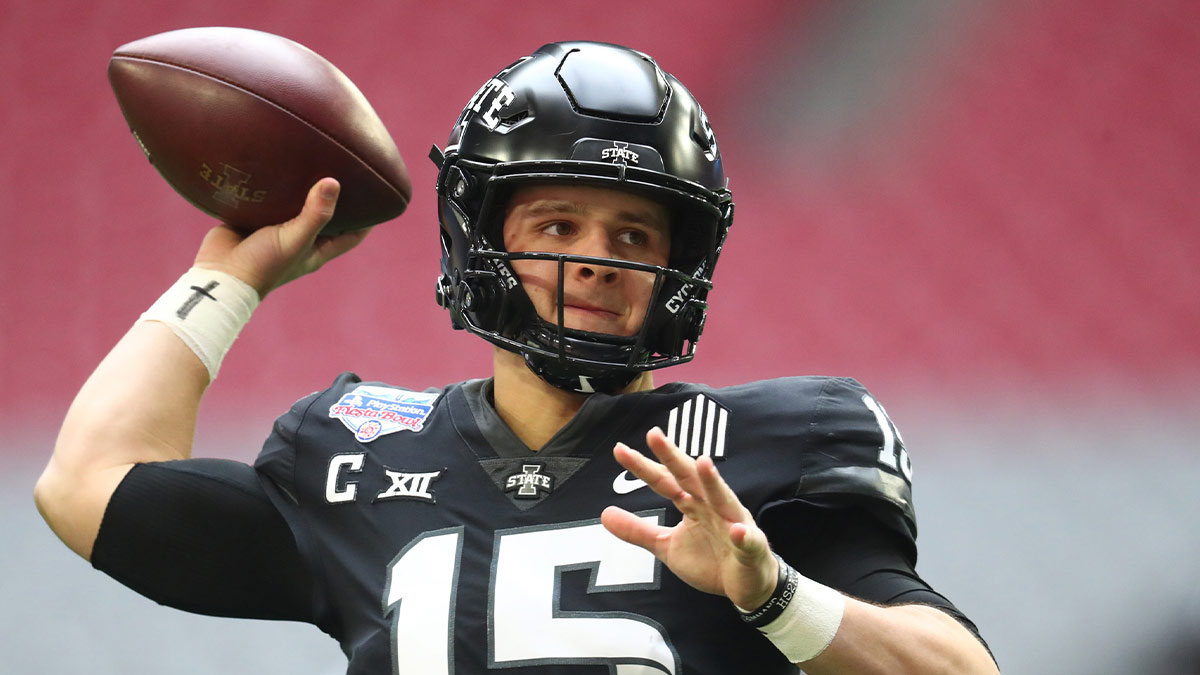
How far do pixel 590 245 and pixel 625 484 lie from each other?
25 centimetres

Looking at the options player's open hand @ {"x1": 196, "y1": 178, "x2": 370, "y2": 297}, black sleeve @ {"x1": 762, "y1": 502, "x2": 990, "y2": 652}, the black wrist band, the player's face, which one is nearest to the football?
player's open hand @ {"x1": 196, "y1": 178, "x2": 370, "y2": 297}

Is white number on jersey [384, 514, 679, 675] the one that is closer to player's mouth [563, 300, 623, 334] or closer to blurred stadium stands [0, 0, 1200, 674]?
player's mouth [563, 300, 623, 334]

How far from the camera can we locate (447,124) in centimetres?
277

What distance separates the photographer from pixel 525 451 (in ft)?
4.17

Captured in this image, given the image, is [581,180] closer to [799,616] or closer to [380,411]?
[380,411]

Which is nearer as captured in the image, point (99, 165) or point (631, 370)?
point (631, 370)

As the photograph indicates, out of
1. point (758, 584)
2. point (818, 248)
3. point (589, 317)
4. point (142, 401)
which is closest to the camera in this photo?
point (758, 584)

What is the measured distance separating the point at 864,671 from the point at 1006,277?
1816mm

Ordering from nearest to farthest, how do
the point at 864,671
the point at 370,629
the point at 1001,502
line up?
1. the point at 864,671
2. the point at 370,629
3. the point at 1001,502

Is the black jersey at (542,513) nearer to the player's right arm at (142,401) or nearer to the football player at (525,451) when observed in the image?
the football player at (525,451)

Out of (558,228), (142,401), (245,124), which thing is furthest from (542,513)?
(245,124)

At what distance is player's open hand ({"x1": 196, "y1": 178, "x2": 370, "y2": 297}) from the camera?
1.44 m

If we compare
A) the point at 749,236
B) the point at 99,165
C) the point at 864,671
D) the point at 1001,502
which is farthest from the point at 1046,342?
the point at 99,165

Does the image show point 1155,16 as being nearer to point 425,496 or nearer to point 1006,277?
point 1006,277
